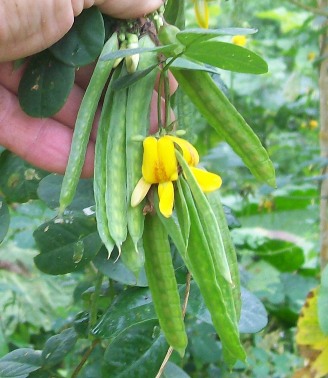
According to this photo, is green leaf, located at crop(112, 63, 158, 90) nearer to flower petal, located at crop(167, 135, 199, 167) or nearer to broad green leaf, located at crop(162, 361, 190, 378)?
flower petal, located at crop(167, 135, 199, 167)

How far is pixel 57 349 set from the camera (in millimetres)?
936

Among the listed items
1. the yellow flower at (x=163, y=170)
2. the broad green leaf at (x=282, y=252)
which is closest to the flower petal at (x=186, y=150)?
the yellow flower at (x=163, y=170)

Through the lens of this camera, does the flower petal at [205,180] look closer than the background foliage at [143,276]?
Yes

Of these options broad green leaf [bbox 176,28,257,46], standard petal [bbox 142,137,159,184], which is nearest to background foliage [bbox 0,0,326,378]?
standard petal [bbox 142,137,159,184]

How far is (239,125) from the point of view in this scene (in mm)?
739

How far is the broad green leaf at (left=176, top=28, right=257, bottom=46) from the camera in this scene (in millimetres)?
611

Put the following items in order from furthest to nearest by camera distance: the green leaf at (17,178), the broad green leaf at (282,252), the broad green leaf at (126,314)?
the broad green leaf at (282,252)
the green leaf at (17,178)
the broad green leaf at (126,314)

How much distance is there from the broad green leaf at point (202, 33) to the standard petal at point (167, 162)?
11cm

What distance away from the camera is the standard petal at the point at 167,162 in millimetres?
688

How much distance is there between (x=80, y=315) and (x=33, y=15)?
456mm

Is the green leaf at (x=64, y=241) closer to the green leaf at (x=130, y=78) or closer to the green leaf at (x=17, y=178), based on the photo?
the green leaf at (x=17, y=178)

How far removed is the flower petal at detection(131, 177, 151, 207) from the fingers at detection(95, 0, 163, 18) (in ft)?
0.72

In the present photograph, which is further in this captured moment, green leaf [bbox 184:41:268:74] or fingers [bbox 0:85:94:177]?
fingers [bbox 0:85:94:177]

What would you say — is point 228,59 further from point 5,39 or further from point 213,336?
point 213,336
